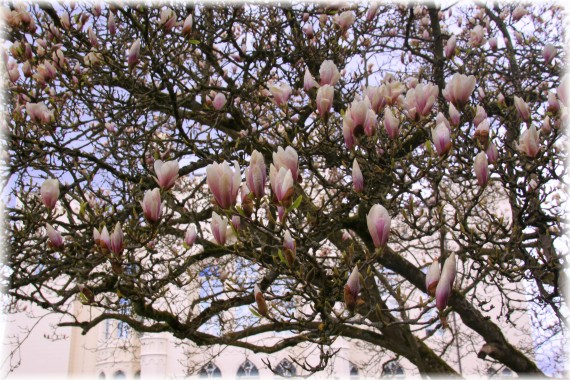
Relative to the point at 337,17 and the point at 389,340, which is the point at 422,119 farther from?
the point at 389,340

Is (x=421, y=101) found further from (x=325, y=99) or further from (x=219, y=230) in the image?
(x=219, y=230)

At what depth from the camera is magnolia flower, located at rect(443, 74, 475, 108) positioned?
2.46 meters

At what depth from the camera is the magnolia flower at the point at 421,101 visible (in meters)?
2.40

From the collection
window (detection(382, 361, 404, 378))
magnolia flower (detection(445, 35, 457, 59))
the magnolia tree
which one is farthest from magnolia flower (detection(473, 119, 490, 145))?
window (detection(382, 361, 404, 378))

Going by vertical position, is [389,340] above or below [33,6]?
below

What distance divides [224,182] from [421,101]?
1190 millimetres

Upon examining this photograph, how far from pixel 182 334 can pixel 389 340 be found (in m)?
2.19

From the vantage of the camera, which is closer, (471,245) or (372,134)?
(372,134)

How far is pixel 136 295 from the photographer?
2859 mm

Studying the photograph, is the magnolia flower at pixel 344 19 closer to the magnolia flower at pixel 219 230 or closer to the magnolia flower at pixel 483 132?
Answer: the magnolia flower at pixel 483 132

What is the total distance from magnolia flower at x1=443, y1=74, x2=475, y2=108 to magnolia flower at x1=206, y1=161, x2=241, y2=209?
4.43 ft

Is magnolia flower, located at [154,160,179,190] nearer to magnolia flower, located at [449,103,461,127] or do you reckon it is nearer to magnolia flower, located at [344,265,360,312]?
magnolia flower, located at [344,265,360,312]

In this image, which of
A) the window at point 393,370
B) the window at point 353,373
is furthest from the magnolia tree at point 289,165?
the window at point 353,373

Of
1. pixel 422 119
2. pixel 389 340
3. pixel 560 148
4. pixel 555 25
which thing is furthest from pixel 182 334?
pixel 555 25
